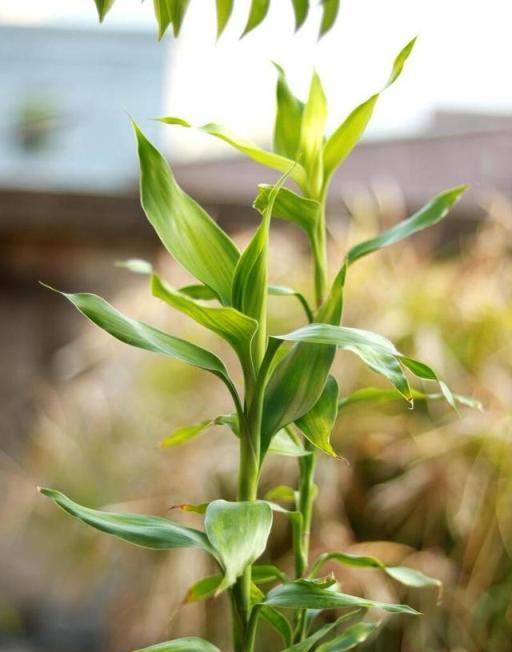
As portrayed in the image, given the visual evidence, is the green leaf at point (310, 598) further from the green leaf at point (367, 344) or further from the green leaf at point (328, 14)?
the green leaf at point (328, 14)

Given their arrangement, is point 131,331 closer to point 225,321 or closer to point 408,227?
point 225,321

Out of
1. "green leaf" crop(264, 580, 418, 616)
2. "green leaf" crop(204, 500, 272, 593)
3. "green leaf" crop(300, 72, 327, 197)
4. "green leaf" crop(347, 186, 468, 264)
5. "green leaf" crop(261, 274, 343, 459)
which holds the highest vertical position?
"green leaf" crop(300, 72, 327, 197)

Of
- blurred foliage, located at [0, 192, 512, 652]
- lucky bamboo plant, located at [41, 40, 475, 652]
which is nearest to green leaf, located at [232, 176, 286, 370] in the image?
lucky bamboo plant, located at [41, 40, 475, 652]

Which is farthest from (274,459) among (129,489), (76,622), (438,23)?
(76,622)

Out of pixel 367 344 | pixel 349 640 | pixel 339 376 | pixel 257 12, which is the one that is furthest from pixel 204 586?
pixel 339 376

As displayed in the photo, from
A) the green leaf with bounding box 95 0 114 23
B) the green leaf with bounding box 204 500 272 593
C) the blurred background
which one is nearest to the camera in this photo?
the green leaf with bounding box 204 500 272 593

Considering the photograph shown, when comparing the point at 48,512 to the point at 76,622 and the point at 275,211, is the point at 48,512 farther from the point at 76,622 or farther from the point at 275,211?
the point at 275,211

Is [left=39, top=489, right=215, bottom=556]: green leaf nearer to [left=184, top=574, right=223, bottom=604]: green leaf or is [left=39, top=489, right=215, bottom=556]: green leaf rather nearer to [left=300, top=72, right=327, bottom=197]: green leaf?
[left=184, top=574, right=223, bottom=604]: green leaf

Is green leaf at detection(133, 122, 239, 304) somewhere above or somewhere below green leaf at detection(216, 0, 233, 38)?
below
